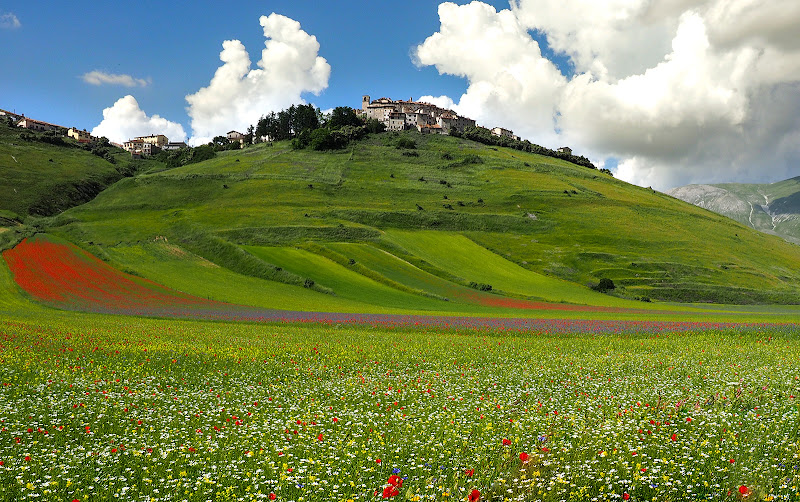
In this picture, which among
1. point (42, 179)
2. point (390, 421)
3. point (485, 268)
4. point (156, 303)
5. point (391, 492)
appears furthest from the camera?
point (42, 179)

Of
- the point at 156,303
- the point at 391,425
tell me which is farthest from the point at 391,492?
the point at 156,303

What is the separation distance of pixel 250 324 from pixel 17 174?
497 ft

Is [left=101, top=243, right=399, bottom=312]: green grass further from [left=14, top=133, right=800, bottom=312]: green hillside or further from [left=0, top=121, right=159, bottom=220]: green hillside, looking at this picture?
[left=0, top=121, right=159, bottom=220]: green hillside

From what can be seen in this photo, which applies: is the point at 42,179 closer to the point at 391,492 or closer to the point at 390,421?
the point at 390,421

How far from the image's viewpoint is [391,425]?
13602 millimetres

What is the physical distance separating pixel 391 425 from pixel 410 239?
107 m

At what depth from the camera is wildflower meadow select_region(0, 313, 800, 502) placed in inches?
371

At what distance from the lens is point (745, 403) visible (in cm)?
1548

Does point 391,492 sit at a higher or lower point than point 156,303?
higher

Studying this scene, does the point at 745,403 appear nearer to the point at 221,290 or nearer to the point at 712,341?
the point at 712,341

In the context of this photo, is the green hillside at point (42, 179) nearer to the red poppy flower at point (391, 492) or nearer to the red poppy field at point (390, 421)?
the red poppy field at point (390, 421)

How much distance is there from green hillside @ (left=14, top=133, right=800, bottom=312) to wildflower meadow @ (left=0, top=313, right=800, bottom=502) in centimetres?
4431

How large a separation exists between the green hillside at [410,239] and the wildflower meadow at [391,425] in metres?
44.3

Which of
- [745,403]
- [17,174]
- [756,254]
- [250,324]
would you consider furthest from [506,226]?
[17,174]
